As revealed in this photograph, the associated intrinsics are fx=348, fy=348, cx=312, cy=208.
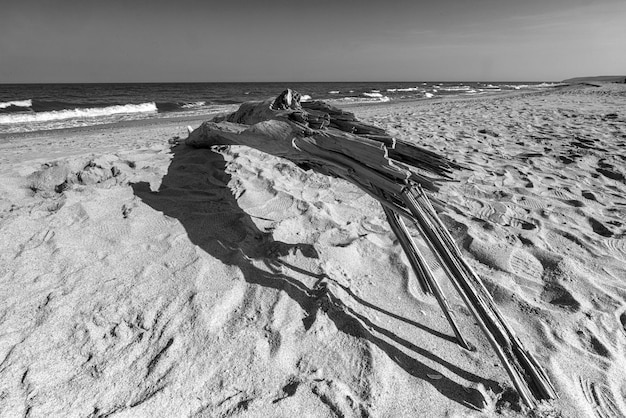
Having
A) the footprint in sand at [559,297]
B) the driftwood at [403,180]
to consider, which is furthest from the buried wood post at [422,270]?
the footprint in sand at [559,297]

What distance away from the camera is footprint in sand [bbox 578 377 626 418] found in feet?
4.54

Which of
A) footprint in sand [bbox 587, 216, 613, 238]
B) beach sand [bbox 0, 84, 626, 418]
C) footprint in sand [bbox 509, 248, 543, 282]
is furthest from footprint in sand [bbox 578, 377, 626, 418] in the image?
footprint in sand [bbox 587, 216, 613, 238]

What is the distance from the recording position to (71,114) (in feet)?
45.8

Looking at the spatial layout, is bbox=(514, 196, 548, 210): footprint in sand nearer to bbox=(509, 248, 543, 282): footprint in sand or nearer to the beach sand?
the beach sand

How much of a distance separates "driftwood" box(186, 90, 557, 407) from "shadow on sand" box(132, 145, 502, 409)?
0.77 feet

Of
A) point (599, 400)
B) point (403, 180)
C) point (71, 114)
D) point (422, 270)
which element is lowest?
point (71, 114)

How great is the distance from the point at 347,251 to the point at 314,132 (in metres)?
0.84

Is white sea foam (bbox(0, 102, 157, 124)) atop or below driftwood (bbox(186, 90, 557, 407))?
below

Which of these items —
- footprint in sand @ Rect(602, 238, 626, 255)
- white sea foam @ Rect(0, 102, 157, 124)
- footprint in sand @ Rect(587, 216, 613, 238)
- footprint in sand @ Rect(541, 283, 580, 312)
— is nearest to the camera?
footprint in sand @ Rect(541, 283, 580, 312)

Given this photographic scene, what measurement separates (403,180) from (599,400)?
121 centimetres

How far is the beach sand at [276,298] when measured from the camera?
1.44 metres

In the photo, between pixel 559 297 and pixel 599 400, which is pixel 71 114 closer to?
pixel 559 297

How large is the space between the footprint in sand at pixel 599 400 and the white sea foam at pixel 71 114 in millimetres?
15366

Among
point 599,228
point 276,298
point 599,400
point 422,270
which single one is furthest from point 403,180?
point 599,228
